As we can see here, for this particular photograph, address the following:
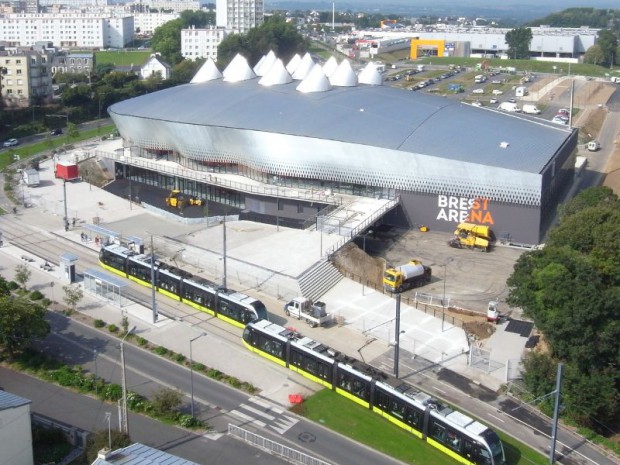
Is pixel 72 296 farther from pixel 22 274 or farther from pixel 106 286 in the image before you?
pixel 22 274

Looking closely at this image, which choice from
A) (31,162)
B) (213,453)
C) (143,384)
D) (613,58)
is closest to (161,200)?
(31,162)

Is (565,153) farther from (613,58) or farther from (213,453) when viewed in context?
(613,58)

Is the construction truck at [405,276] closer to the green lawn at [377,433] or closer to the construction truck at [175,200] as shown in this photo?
the green lawn at [377,433]

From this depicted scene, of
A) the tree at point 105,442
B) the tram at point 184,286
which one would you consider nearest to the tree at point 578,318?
the tram at point 184,286

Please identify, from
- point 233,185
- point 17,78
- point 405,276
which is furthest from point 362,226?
point 17,78

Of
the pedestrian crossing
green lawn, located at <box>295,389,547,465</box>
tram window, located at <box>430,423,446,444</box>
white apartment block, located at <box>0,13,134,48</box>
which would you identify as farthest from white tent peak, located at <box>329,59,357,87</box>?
white apartment block, located at <box>0,13,134,48</box>

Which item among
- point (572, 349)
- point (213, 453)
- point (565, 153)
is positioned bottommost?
point (213, 453)
